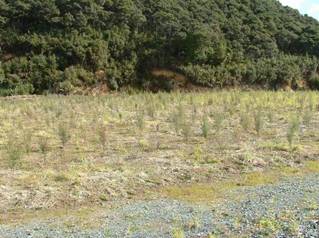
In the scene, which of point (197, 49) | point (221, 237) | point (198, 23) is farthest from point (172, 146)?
point (198, 23)

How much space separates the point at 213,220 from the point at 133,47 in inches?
1392

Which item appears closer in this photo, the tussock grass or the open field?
the open field

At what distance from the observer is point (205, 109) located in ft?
78.6

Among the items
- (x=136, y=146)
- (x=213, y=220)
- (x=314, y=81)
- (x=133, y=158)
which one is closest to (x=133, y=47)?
(x=314, y=81)

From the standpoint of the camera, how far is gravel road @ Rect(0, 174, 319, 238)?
27.4 feet

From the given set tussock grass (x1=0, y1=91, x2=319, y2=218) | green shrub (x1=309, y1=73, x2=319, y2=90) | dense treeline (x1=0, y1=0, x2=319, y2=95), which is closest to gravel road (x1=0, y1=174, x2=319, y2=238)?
tussock grass (x1=0, y1=91, x2=319, y2=218)

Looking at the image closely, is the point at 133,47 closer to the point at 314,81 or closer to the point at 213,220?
the point at 314,81

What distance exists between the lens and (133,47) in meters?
43.6

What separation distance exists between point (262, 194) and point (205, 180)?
1.67m

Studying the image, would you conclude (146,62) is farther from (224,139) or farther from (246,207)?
(246,207)

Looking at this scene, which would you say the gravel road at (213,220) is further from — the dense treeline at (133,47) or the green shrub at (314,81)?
the green shrub at (314,81)

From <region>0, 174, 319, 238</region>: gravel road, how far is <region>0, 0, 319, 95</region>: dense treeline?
27.6 m

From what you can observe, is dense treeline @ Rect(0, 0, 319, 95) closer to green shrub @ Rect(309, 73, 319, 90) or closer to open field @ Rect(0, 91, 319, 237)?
green shrub @ Rect(309, 73, 319, 90)

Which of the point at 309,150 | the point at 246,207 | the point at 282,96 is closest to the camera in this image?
the point at 246,207
